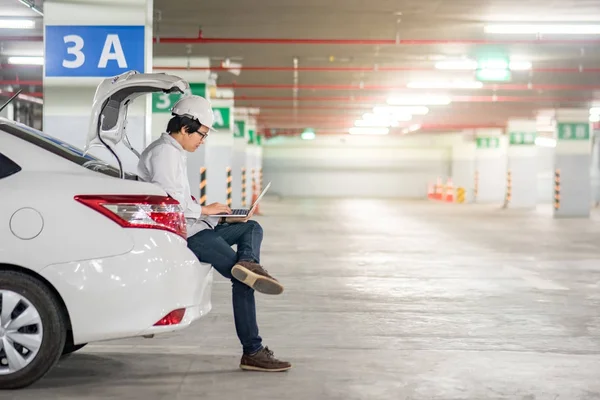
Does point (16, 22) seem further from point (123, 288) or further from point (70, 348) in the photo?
point (123, 288)

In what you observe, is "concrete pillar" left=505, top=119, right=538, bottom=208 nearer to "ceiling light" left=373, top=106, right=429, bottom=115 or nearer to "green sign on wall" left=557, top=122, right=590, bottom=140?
"green sign on wall" left=557, top=122, right=590, bottom=140

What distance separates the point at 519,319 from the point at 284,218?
68.8ft

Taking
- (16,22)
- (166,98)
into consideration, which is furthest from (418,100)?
(16,22)

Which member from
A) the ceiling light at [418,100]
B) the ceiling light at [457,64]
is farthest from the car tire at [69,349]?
the ceiling light at [418,100]

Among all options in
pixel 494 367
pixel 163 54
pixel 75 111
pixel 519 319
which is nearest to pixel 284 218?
pixel 163 54

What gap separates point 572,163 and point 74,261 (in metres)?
30.3

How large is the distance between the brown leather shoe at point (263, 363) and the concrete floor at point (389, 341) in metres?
0.07

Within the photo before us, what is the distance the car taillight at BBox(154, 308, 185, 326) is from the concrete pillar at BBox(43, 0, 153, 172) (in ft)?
17.2

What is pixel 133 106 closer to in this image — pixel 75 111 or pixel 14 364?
pixel 75 111

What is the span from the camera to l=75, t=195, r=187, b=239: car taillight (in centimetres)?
540

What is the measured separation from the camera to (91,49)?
35.1ft

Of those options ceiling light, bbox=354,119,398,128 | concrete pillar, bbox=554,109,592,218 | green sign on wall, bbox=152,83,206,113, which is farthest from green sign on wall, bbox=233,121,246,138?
green sign on wall, bbox=152,83,206,113

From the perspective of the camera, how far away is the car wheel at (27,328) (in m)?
5.34

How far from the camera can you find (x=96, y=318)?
5.36 meters
